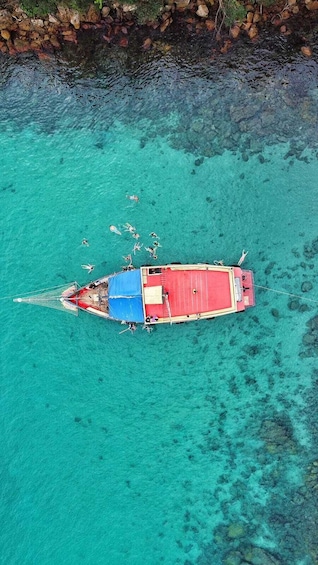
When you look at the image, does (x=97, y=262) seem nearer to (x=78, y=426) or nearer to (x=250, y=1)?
(x=78, y=426)

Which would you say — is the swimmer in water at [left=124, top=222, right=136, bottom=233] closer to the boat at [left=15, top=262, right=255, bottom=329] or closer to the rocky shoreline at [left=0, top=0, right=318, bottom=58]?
the boat at [left=15, top=262, right=255, bottom=329]

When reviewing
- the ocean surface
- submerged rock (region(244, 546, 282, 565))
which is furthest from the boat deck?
submerged rock (region(244, 546, 282, 565))

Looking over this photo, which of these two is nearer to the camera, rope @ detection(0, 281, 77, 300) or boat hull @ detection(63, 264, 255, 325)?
boat hull @ detection(63, 264, 255, 325)

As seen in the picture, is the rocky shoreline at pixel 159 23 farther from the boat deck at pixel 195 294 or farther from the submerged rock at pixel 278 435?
the submerged rock at pixel 278 435

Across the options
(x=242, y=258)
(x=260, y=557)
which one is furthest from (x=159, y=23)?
(x=260, y=557)

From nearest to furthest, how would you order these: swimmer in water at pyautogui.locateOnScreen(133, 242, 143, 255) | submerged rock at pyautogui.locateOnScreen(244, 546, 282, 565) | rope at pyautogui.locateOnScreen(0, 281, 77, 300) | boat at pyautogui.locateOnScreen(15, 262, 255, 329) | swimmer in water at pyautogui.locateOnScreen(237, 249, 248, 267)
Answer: boat at pyautogui.locateOnScreen(15, 262, 255, 329)
submerged rock at pyautogui.locateOnScreen(244, 546, 282, 565)
swimmer in water at pyautogui.locateOnScreen(237, 249, 248, 267)
swimmer in water at pyautogui.locateOnScreen(133, 242, 143, 255)
rope at pyautogui.locateOnScreen(0, 281, 77, 300)

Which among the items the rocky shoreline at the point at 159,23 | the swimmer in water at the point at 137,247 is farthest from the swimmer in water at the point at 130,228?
the rocky shoreline at the point at 159,23
